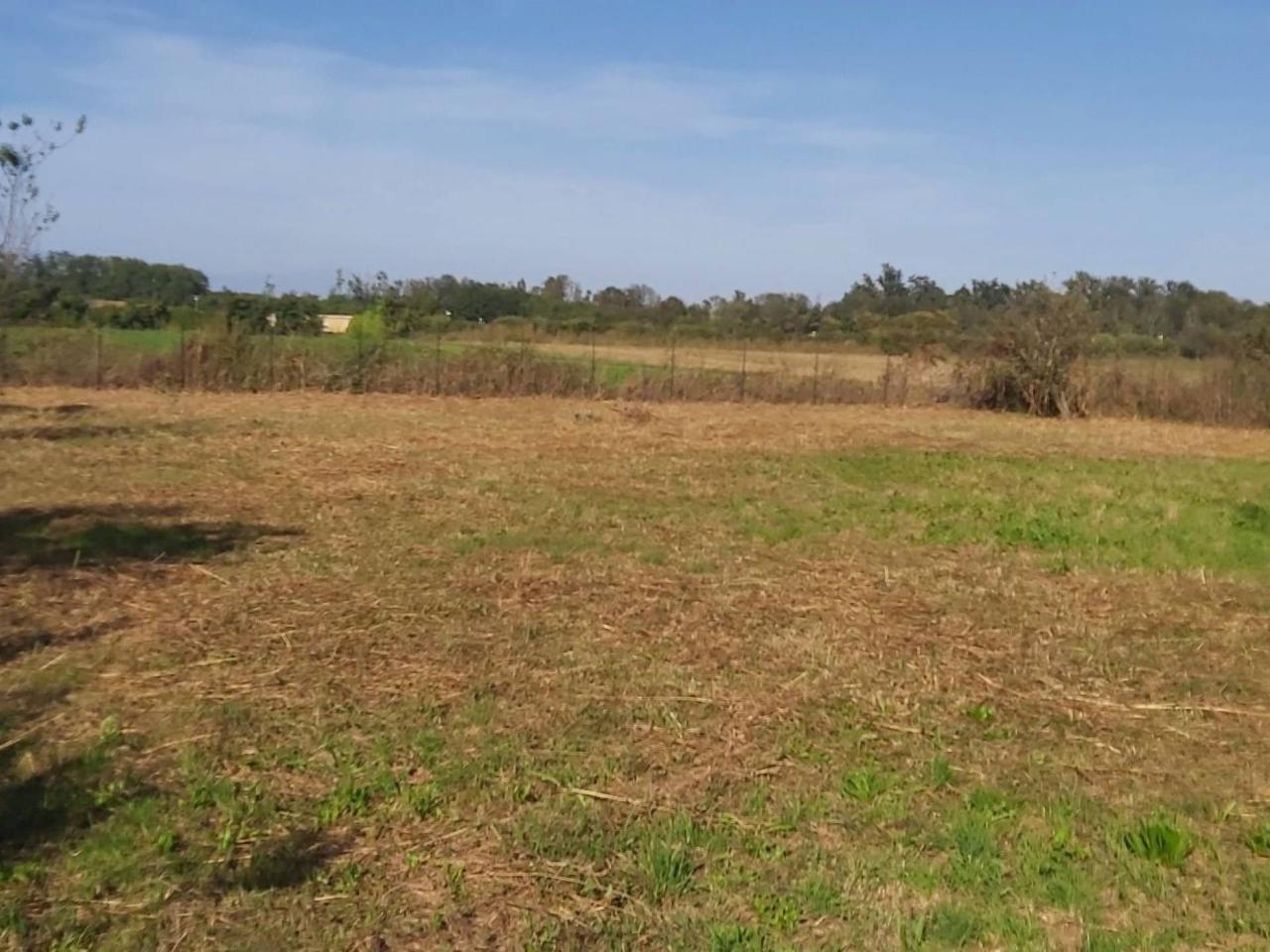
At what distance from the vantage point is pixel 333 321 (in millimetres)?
33125

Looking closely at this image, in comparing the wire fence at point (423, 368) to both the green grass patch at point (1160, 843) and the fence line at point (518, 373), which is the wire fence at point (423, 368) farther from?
the green grass patch at point (1160, 843)

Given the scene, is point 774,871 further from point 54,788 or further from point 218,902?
point 54,788

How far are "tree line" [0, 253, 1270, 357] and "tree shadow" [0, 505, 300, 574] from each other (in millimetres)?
6877

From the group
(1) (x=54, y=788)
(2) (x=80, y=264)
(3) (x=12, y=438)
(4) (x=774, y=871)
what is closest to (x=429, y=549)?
(1) (x=54, y=788)

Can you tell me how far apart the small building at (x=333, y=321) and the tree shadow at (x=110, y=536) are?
19098 millimetres

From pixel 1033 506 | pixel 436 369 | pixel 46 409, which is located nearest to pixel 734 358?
pixel 436 369

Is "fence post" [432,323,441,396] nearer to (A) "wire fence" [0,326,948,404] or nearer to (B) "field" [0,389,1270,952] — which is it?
(A) "wire fence" [0,326,948,404]

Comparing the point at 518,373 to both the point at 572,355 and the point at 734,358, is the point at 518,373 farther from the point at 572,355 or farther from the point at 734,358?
the point at 734,358

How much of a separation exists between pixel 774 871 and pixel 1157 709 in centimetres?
290

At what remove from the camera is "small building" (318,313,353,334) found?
98.6 ft

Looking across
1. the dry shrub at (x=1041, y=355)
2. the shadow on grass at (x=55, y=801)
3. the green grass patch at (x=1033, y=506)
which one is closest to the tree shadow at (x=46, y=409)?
the green grass patch at (x=1033, y=506)

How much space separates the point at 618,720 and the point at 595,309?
43733mm

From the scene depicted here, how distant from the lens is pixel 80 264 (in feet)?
121

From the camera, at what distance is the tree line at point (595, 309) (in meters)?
26.1
